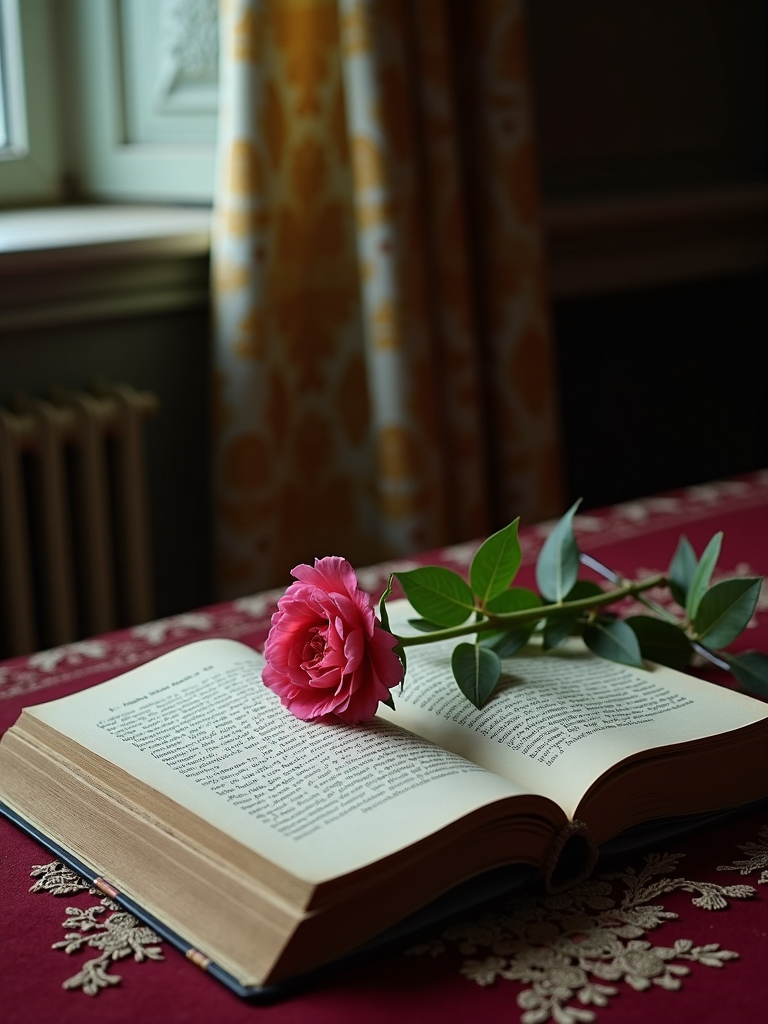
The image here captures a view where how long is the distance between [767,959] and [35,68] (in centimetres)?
186

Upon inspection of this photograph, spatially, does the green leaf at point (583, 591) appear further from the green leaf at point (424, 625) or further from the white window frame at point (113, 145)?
the white window frame at point (113, 145)

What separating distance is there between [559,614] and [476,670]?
122 millimetres

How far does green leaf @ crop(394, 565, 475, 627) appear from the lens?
778mm

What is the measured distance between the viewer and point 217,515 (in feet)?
6.06

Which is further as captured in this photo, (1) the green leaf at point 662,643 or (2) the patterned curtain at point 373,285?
(2) the patterned curtain at point 373,285

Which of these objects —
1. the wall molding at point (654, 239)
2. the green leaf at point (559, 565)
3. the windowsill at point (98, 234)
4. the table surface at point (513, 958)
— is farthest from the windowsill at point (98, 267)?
the table surface at point (513, 958)

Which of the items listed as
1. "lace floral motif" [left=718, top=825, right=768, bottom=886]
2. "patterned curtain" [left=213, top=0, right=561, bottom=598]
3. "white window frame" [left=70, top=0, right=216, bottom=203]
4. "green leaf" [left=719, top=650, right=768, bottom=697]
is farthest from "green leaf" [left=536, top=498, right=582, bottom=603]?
"white window frame" [left=70, top=0, right=216, bottom=203]

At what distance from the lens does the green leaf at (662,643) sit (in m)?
0.85

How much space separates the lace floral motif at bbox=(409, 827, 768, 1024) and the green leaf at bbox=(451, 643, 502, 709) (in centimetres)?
13

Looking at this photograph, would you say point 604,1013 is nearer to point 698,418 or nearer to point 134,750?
point 134,750

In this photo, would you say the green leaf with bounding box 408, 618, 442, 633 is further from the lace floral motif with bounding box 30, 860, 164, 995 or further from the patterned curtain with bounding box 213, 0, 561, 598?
the patterned curtain with bounding box 213, 0, 561, 598

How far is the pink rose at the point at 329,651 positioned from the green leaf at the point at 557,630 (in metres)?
0.18

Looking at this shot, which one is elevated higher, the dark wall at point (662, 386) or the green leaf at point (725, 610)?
Answer: the green leaf at point (725, 610)

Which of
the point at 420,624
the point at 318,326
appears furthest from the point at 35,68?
the point at 420,624
